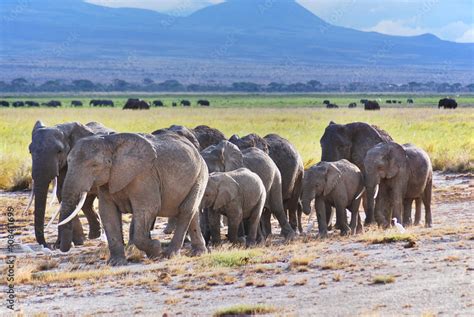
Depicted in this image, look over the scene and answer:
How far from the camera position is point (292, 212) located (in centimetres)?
1769

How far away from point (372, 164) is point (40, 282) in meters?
6.69

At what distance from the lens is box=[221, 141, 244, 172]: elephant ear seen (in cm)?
1543

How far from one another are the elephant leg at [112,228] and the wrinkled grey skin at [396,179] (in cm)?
511

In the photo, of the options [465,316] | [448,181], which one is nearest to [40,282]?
[465,316]

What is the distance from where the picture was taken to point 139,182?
1264 centimetres

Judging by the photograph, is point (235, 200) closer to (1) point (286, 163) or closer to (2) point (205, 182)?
(2) point (205, 182)

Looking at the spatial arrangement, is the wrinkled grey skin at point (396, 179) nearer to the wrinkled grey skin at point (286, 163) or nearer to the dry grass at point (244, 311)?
the wrinkled grey skin at point (286, 163)

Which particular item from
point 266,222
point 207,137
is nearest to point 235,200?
point 266,222

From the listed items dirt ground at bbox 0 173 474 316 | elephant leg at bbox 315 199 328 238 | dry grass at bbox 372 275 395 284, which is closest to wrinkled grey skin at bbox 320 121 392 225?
elephant leg at bbox 315 199 328 238

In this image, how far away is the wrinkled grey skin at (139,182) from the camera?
40.4 ft

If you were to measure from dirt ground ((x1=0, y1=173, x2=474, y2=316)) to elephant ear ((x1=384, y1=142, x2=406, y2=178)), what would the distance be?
244 cm

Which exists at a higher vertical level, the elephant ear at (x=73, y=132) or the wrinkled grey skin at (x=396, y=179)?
the elephant ear at (x=73, y=132)

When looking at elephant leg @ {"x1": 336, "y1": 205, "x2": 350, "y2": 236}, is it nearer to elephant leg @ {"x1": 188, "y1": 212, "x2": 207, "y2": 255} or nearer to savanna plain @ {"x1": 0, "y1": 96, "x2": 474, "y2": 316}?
savanna plain @ {"x1": 0, "y1": 96, "x2": 474, "y2": 316}

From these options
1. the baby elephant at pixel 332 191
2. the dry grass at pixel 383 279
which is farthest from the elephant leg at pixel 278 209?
the dry grass at pixel 383 279
